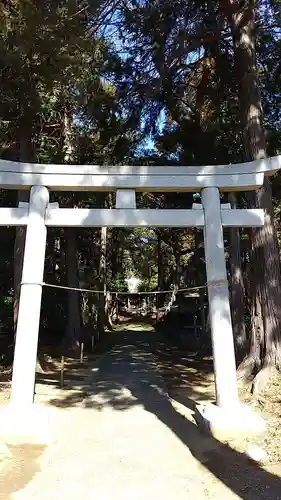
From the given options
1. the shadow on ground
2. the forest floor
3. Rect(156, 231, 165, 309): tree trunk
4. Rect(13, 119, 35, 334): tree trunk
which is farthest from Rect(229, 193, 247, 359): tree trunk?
Rect(156, 231, 165, 309): tree trunk

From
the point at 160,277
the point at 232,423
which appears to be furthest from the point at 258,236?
the point at 160,277

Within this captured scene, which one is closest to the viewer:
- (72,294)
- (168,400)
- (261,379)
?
(261,379)

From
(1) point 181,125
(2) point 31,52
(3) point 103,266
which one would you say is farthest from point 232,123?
(3) point 103,266

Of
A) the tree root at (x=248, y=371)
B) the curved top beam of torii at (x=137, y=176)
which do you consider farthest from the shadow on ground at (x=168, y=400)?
the curved top beam of torii at (x=137, y=176)

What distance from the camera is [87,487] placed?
464 cm

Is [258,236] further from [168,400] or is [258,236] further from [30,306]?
[30,306]

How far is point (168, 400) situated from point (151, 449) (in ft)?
9.56

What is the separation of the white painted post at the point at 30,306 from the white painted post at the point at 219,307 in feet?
8.16

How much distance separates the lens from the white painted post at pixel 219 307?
6.48 metres

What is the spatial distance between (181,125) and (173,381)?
309 inches

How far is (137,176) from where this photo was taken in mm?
7168

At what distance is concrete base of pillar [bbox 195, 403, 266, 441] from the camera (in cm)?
600

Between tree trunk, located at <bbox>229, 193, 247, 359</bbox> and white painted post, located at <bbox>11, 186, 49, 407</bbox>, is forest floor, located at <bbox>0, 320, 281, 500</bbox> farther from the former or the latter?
tree trunk, located at <bbox>229, 193, 247, 359</bbox>

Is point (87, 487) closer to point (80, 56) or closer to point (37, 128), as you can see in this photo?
point (80, 56)
